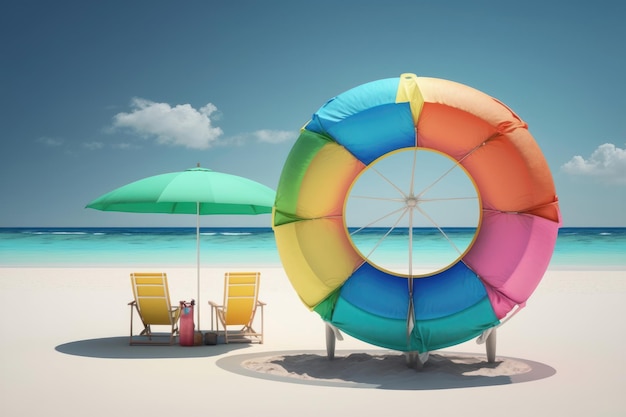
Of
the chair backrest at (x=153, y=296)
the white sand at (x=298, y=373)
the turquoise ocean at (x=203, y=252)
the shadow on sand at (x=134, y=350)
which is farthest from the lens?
the turquoise ocean at (x=203, y=252)

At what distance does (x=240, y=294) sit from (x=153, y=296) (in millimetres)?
924

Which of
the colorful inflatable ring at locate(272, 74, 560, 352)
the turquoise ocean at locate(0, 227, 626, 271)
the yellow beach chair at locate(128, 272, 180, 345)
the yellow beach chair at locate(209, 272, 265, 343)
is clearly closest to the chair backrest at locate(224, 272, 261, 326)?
the yellow beach chair at locate(209, 272, 265, 343)

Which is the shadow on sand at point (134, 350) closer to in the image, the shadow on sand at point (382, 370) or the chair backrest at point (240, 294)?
the chair backrest at point (240, 294)

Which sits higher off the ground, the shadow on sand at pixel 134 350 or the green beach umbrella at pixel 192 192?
the green beach umbrella at pixel 192 192

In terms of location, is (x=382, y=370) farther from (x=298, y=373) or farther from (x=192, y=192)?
(x=192, y=192)

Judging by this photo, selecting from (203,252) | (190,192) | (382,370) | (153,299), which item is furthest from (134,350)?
(203,252)

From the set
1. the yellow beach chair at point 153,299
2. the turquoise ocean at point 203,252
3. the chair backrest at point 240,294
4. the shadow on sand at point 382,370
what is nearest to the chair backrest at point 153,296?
the yellow beach chair at point 153,299

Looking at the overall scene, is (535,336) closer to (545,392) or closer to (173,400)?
(545,392)

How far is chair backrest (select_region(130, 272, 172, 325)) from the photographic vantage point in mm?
8352

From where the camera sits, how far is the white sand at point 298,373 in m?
5.43

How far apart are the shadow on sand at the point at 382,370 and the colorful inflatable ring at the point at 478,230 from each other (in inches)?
12.2

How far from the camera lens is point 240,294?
850cm

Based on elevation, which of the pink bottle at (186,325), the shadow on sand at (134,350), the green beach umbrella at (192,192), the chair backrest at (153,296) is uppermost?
the green beach umbrella at (192,192)

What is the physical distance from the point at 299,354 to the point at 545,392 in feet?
8.51
